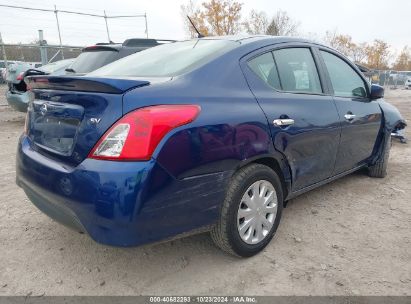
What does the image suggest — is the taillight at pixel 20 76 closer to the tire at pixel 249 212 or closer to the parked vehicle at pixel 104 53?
the parked vehicle at pixel 104 53

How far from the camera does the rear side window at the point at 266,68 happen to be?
2.55 meters

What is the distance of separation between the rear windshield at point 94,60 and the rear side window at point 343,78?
3.29m

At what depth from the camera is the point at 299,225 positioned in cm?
308

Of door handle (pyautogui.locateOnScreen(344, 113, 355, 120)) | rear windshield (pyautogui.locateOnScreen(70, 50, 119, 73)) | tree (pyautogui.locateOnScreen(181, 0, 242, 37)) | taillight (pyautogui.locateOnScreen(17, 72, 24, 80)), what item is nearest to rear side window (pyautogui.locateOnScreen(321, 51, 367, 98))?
door handle (pyautogui.locateOnScreen(344, 113, 355, 120))

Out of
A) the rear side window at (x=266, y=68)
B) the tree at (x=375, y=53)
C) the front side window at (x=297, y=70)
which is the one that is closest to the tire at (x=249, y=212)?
the rear side window at (x=266, y=68)

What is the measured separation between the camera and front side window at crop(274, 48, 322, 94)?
2.79 metres

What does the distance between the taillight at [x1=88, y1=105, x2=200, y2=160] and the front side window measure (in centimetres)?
124

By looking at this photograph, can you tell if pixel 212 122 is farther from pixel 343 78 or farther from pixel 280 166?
pixel 343 78

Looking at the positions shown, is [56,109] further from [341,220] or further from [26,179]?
[341,220]

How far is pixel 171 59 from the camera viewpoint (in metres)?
2.64

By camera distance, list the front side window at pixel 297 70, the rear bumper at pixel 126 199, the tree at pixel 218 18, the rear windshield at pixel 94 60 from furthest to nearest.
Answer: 1. the tree at pixel 218 18
2. the rear windshield at pixel 94 60
3. the front side window at pixel 297 70
4. the rear bumper at pixel 126 199

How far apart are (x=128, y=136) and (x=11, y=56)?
15.7 meters

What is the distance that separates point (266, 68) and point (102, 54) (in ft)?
11.8

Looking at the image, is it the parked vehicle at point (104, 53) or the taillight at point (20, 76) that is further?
the taillight at point (20, 76)
